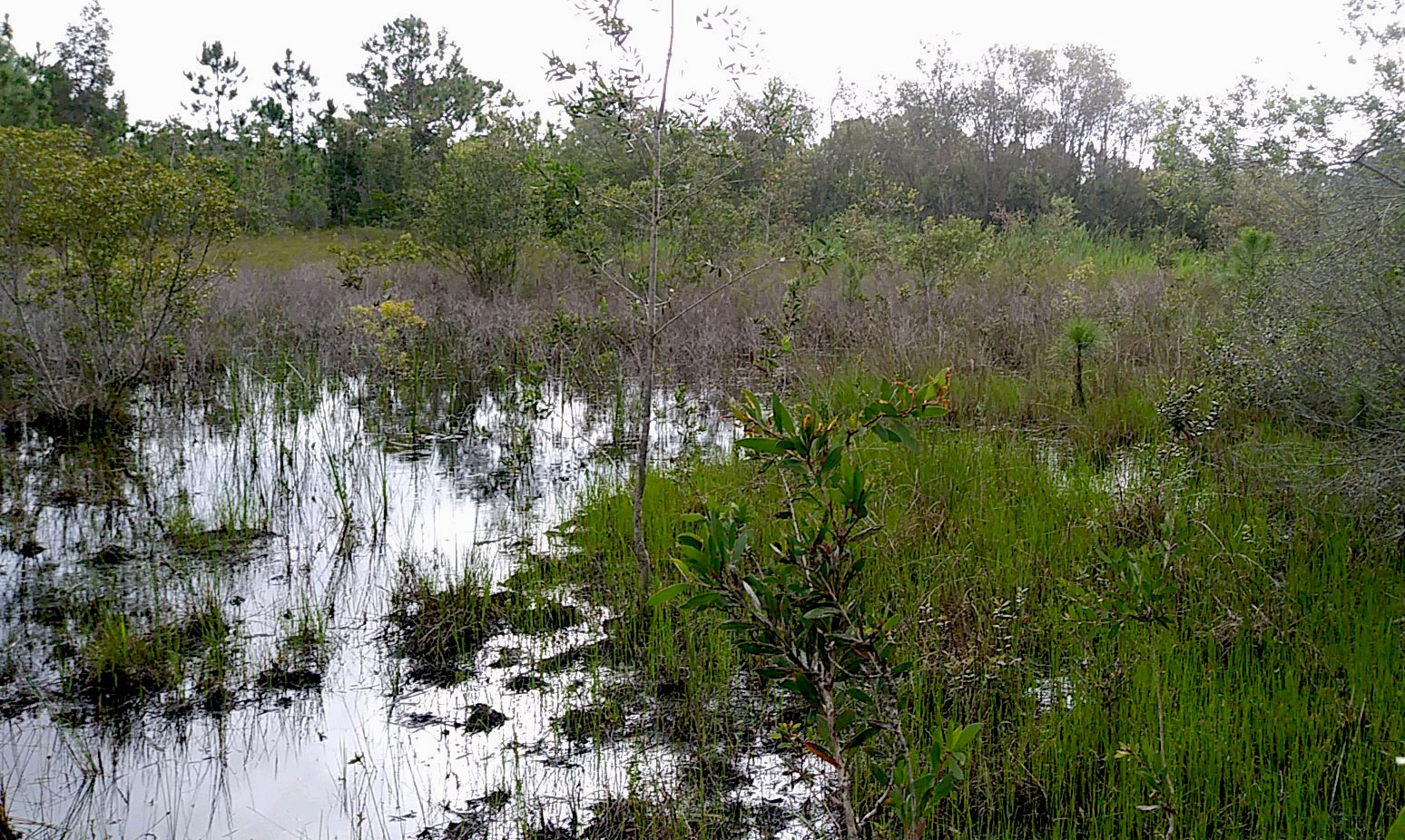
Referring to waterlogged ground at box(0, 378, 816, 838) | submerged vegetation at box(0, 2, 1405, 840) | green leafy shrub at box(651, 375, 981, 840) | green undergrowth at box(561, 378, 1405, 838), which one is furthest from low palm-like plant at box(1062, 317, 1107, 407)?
green leafy shrub at box(651, 375, 981, 840)

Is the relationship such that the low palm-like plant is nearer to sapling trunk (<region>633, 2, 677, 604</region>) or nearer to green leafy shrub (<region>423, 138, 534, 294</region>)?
sapling trunk (<region>633, 2, 677, 604</region>)

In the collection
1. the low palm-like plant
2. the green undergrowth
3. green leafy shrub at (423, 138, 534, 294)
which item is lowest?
the green undergrowth

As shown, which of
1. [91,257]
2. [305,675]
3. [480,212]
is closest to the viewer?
[305,675]

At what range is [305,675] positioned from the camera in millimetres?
3672

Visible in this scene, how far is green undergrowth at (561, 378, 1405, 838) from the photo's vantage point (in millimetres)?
2646

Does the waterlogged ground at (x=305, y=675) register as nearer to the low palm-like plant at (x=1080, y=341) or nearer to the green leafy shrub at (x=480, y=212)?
the low palm-like plant at (x=1080, y=341)

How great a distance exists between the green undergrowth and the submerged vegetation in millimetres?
19

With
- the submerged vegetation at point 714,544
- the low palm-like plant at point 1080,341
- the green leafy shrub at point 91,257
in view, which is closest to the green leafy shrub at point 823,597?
the submerged vegetation at point 714,544

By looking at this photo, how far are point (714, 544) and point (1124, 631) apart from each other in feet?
7.39

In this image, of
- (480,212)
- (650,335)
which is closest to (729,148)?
(650,335)

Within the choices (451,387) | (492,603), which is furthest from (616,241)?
(492,603)

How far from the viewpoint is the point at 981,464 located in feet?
17.2

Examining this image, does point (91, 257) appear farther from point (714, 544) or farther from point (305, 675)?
point (714, 544)

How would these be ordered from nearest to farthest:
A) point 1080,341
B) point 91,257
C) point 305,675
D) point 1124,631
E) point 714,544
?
point 714,544
point 1124,631
point 305,675
point 1080,341
point 91,257
